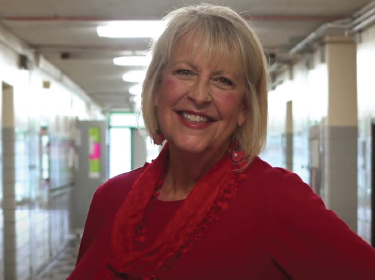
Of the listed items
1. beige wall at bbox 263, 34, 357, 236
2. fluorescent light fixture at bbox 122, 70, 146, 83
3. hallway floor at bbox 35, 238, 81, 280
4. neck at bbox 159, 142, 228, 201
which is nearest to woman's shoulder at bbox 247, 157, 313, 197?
neck at bbox 159, 142, 228, 201

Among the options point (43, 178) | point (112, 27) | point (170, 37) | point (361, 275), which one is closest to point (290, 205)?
point (361, 275)

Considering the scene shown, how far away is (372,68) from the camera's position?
4.38 m

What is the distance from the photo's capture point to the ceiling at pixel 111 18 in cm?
446

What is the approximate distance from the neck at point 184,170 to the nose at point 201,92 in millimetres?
145

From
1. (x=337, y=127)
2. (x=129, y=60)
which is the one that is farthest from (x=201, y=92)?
(x=129, y=60)

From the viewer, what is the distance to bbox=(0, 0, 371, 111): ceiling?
446 centimetres

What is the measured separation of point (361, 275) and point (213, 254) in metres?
0.30

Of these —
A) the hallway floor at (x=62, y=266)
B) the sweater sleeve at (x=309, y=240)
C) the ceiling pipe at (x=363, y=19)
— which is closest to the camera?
the sweater sleeve at (x=309, y=240)

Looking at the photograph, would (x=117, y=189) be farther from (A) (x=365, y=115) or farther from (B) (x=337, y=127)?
(B) (x=337, y=127)

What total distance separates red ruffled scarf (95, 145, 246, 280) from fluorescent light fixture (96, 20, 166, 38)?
3895 millimetres

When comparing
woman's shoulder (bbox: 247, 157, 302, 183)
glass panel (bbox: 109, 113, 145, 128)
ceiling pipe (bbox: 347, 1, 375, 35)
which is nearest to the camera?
woman's shoulder (bbox: 247, 157, 302, 183)

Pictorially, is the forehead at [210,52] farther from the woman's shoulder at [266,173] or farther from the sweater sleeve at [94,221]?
the sweater sleeve at [94,221]

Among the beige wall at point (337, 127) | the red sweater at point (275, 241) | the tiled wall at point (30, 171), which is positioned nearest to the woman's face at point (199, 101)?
the red sweater at point (275, 241)

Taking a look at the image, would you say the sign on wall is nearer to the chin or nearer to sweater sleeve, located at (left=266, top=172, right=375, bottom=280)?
the chin
